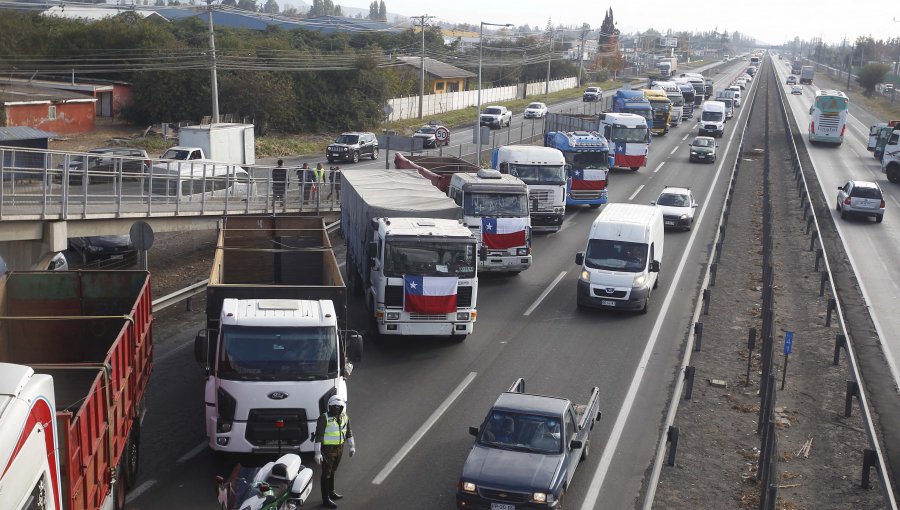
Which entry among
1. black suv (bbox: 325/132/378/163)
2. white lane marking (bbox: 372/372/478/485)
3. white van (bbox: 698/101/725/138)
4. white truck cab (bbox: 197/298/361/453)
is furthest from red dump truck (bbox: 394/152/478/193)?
white van (bbox: 698/101/725/138)

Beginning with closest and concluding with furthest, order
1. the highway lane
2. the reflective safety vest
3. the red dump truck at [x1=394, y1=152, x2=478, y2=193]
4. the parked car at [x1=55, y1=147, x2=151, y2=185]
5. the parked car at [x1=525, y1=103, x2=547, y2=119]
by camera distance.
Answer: the reflective safety vest
the parked car at [x1=55, y1=147, x2=151, y2=185]
the highway lane
the red dump truck at [x1=394, y1=152, x2=478, y2=193]
the parked car at [x1=525, y1=103, x2=547, y2=119]

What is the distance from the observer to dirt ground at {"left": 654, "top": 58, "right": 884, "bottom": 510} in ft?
46.0

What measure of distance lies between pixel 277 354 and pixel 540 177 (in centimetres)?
2035

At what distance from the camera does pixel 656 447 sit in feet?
50.8

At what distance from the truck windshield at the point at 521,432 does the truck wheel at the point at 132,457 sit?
471cm

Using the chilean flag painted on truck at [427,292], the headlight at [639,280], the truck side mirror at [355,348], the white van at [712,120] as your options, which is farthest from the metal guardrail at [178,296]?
the white van at [712,120]

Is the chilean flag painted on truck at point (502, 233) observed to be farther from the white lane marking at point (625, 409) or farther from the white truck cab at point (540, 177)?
the white truck cab at point (540, 177)

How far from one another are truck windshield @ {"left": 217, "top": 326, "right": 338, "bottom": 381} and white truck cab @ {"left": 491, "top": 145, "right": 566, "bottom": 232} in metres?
19.7

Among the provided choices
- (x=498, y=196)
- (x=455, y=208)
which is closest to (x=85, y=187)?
(x=455, y=208)

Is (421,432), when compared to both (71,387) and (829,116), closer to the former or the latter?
(71,387)

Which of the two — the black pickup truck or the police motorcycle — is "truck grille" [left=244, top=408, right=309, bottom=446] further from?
the black pickup truck

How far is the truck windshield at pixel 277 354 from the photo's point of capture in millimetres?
13477

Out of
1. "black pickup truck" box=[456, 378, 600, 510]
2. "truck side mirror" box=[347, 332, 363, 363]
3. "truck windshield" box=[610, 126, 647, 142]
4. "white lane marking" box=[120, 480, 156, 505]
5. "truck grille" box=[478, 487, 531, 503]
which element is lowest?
"white lane marking" box=[120, 480, 156, 505]

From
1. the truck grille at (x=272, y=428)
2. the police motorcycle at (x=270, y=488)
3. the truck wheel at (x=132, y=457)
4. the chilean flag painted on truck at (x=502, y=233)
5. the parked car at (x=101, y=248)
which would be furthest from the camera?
the parked car at (x=101, y=248)
